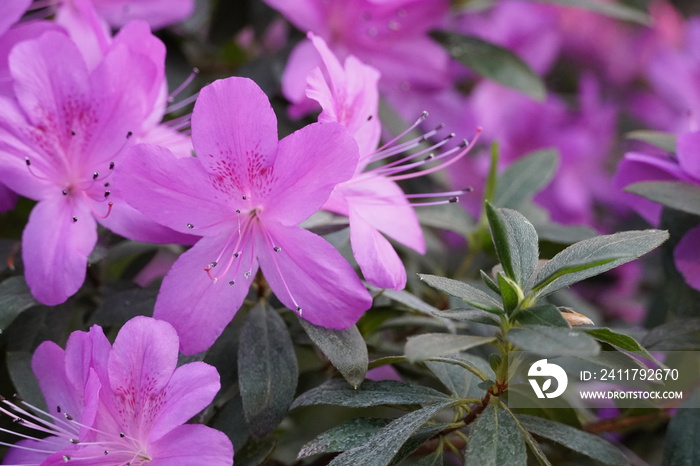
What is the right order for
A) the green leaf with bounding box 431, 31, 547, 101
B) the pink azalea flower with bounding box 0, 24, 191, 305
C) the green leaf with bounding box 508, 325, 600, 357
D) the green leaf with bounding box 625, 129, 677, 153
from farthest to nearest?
the green leaf with bounding box 431, 31, 547, 101
the green leaf with bounding box 625, 129, 677, 153
the pink azalea flower with bounding box 0, 24, 191, 305
the green leaf with bounding box 508, 325, 600, 357

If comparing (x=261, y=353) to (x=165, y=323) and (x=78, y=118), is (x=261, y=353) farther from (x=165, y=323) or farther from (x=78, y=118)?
(x=78, y=118)

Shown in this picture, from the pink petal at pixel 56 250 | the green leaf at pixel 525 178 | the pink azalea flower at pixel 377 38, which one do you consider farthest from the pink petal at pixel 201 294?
the green leaf at pixel 525 178

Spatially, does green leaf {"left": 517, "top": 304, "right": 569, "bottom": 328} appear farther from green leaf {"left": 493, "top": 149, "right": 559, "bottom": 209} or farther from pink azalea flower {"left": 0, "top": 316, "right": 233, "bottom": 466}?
green leaf {"left": 493, "top": 149, "right": 559, "bottom": 209}

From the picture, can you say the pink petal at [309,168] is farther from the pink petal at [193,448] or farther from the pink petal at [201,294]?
the pink petal at [193,448]

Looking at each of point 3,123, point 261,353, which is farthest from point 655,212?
point 3,123

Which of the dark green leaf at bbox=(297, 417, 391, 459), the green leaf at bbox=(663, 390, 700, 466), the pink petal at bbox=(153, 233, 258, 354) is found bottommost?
the green leaf at bbox=(663, 390, 700, 466)

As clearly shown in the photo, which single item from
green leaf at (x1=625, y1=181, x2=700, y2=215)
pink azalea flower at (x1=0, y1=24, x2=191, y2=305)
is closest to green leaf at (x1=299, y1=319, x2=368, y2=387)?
pink azalea flower at (x1=0, y1=24, x2=191, y2=305)

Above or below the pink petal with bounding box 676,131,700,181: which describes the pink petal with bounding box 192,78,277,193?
above
